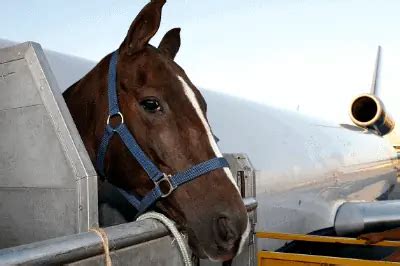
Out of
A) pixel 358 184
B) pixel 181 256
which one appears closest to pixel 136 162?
pixel 181 256

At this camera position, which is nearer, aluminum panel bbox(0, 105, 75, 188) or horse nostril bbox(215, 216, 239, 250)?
aluminum panel bbox(0, 105, 75, 188)

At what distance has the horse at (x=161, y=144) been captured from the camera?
68.8 inches

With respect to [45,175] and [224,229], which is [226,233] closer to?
[224,229]

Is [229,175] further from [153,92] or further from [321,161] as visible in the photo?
[321,161]

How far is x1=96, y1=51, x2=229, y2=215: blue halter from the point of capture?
181 centimetres

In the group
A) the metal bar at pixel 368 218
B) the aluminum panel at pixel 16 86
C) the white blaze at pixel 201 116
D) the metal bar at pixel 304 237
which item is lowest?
the metal bar at pixel 368 218

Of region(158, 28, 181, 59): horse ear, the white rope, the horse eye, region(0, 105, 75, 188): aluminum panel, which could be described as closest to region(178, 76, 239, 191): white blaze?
the horse eye

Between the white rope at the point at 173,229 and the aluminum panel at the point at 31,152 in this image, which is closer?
the aluminum panel at the point at 31,152

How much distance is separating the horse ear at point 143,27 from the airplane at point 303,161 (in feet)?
4.22

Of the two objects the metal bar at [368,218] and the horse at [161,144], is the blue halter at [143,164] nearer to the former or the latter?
the horse at [161,144]

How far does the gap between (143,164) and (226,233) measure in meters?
0.42

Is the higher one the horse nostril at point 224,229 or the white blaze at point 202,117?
the white blaze at point 202,117

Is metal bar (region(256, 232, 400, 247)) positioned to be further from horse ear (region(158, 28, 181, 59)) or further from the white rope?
the white rope

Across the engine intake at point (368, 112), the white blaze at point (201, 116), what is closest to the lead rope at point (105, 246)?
the white blaze at point (201, 116)
